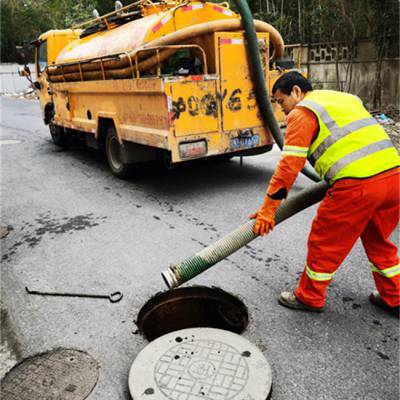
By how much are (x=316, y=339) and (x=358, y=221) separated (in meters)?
0.76

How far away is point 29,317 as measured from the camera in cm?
296

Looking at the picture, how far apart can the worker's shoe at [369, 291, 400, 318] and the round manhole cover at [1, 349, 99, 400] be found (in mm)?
1867

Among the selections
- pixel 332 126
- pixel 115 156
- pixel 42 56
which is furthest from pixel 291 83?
pixel 42 56

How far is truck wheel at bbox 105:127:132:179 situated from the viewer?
629 centimetres

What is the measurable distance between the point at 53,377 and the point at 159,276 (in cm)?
122

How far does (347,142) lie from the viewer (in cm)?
248

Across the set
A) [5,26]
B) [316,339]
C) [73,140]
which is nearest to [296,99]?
[316,339]

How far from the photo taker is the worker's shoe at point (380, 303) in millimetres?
2752

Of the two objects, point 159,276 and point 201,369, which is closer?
point 201,369

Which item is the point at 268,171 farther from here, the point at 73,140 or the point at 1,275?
the point at 73,140

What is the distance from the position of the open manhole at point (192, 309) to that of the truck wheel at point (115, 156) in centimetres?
339

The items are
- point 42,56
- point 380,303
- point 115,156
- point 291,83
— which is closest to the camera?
point 291,83

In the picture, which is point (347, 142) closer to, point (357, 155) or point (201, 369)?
point (357, 155)

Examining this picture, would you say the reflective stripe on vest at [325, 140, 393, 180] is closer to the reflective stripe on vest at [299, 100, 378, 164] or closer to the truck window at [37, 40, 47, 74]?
the reflective stripe on vest at [299, 100, 378, 164]
